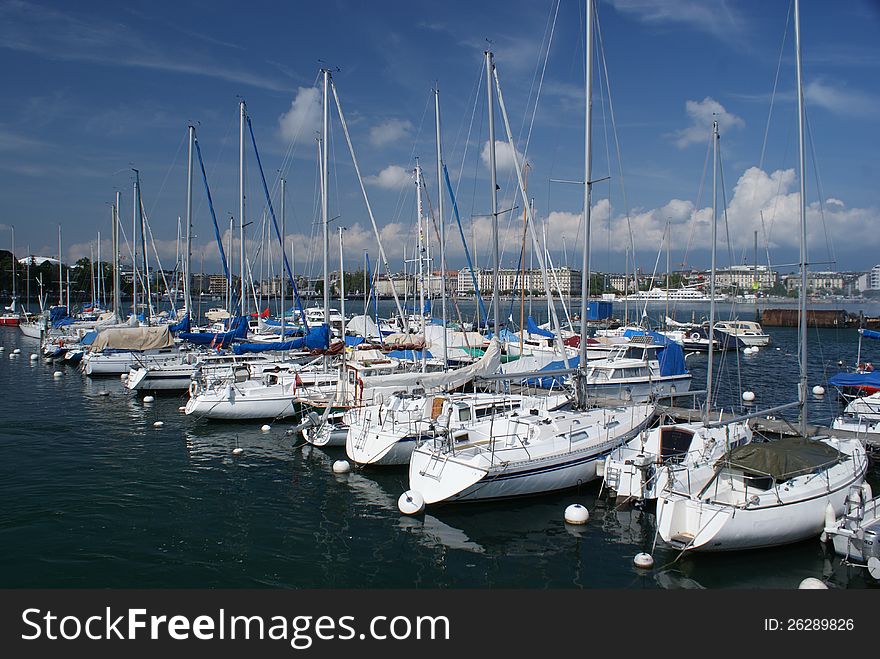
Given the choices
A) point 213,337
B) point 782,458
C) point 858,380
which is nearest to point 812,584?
point 782,458

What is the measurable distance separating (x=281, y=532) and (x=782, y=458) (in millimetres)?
12164

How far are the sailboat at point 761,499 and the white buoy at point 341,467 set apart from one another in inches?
406

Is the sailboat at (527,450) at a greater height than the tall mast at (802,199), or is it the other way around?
the tall mast at (802,199)

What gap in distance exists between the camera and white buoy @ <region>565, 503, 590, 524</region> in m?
16.4

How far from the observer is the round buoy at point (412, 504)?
16.9 metres

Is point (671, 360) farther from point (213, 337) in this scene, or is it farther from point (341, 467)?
point (213, 337)

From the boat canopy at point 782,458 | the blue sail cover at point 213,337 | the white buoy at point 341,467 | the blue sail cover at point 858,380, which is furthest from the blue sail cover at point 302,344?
the blue sail cover at point 858,380

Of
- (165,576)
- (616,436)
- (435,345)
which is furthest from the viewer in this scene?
(435,345)

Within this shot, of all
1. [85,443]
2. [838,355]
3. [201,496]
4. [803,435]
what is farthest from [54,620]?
[838,355]

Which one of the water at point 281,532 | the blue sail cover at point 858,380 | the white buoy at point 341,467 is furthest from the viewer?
the blue sail cover at point 858,380

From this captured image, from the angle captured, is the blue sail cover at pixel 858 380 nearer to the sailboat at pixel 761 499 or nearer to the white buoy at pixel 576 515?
the sailboat at pixel 761 499

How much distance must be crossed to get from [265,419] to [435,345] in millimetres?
11379

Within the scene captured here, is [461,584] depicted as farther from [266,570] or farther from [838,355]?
[838,355]

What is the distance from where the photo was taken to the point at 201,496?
1845cm
